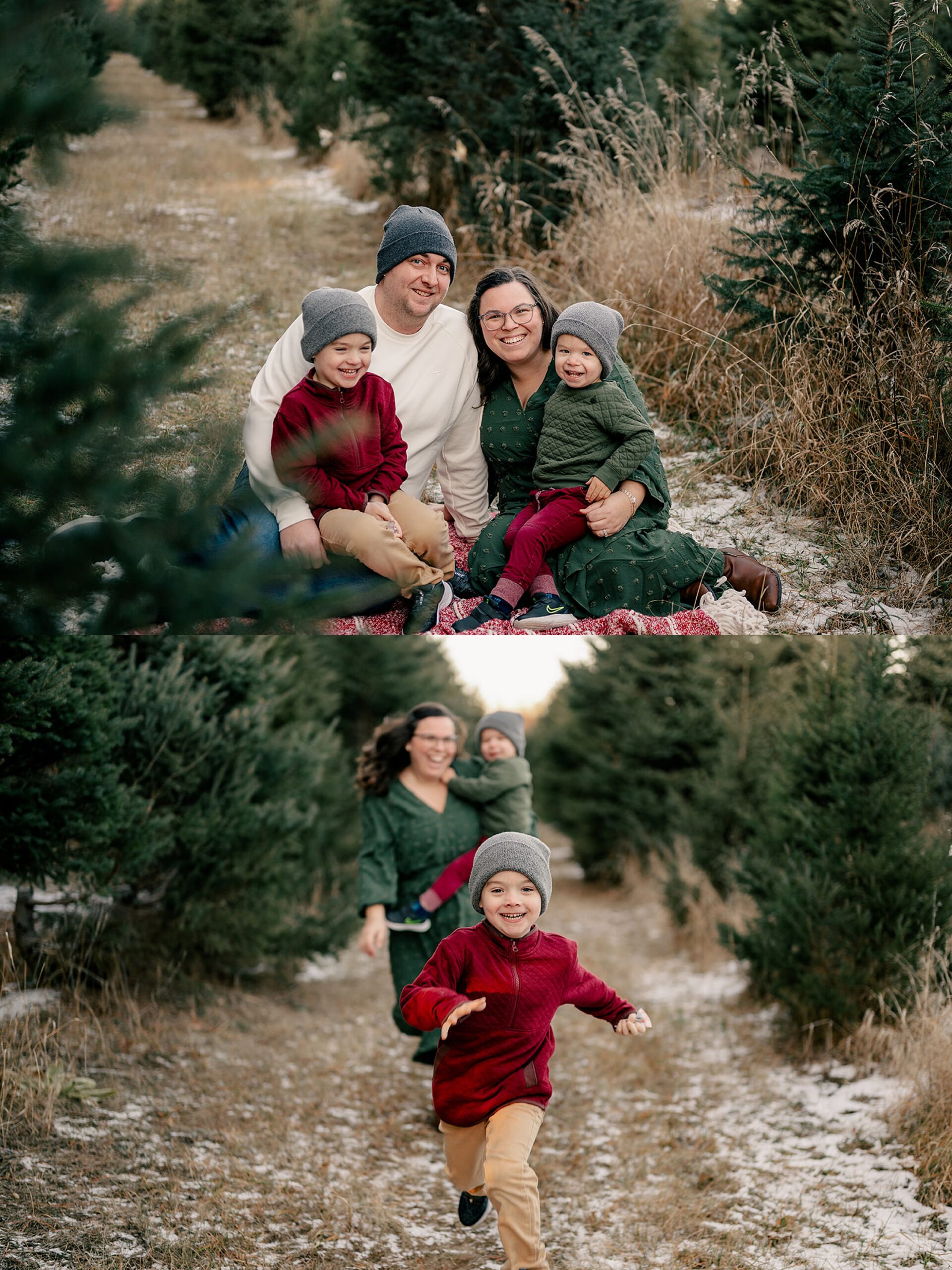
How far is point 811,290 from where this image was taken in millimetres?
5438

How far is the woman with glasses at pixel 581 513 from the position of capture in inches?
153

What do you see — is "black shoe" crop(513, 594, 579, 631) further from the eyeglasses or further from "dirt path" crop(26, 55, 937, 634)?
the eyeglasses

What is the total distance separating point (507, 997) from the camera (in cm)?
290

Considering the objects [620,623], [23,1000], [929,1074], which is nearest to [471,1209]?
[929,1074]

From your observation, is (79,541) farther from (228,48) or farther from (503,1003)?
(228,48)

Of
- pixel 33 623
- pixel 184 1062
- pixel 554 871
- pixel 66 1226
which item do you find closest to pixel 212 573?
pixel 33 623

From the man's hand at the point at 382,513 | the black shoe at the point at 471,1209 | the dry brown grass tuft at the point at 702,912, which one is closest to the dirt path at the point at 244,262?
the man's hand at the point at 382,513

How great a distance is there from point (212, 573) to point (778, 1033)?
174 inches

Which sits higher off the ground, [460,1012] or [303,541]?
[303,541]

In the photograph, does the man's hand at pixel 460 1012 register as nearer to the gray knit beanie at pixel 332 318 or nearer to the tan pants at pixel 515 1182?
the tan pants at pixel 515 1182

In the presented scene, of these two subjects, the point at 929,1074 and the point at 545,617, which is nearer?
the point at 545,617

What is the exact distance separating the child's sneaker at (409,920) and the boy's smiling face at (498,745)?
2.27 feet

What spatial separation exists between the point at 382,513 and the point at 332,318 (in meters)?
0.68

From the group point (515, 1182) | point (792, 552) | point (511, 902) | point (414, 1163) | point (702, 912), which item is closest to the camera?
point (515, 1182)
